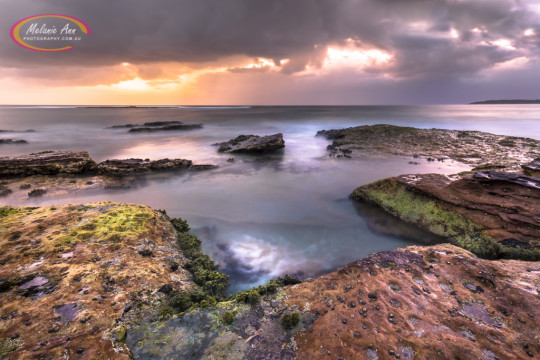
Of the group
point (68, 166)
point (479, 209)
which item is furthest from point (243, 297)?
point (68, 166)

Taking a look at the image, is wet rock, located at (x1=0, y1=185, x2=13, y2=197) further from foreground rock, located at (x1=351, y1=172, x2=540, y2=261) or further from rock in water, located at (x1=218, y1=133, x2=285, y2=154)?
foreground rock, located at (x1=351, y1=172, x2=540, y2=261)

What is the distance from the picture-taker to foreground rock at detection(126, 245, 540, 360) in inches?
104

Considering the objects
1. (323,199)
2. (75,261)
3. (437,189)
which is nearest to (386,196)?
A: (437,189)

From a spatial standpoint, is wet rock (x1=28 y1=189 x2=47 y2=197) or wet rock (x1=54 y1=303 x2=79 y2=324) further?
→ wet rock (x1=28 y1=189 x2=47 y2=197)

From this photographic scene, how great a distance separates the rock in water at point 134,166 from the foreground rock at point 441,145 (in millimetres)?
12169

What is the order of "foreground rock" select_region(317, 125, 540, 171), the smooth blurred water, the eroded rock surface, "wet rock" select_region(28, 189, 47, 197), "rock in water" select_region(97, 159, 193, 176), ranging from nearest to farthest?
the eroded rock surface → the smooth blurred water → "wet rock" select_region(28, 189, 47, 197) → "rock in water" select_region(97, 159, 193, 176) → "foreground rock" select_region(317, 125, 540, 171)

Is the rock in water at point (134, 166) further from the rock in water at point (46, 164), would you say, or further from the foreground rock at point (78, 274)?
the foreground rock at point (78, 274)

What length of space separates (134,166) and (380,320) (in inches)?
532

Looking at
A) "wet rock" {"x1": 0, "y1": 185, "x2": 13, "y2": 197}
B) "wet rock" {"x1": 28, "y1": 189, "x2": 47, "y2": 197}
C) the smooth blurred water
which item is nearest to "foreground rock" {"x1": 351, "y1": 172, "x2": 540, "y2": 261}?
the smooth blurred water

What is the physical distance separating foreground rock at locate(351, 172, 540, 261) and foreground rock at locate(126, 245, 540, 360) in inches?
74.9

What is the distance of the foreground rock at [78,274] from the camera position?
2.61 meters

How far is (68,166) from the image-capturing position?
1158 cm

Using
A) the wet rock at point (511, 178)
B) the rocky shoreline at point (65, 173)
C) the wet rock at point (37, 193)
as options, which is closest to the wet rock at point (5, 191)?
the rocky shoreline at point (65, 173)

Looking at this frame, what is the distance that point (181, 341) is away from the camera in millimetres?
2887
